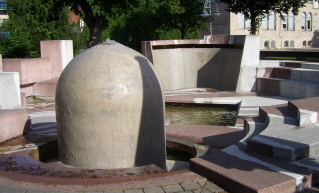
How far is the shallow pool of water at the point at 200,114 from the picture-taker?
977 centimetres

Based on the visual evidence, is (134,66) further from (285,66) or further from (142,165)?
(285,66)

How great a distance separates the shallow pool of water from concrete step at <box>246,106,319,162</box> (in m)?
3.65

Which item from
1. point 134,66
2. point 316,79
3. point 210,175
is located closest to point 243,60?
point 316,79

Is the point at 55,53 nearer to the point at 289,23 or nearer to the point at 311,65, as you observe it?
the point at 311,65

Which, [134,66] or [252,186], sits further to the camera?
[134,66]

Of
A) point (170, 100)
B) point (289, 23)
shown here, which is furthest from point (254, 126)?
point (289, 23)

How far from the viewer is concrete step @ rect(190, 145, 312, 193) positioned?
13.2 ft

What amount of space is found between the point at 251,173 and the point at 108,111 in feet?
7.00

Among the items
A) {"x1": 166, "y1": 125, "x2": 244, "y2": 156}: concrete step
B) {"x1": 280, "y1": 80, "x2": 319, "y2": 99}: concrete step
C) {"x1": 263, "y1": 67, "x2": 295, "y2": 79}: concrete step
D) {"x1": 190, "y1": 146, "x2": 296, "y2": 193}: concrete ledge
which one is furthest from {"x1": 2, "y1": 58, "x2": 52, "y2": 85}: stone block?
{"x1": 190, "y1": 146, "x2": 296, "y2": 193}: concrete ledge

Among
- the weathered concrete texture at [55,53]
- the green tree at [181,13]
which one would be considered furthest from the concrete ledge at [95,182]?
the green tree at [181,13]

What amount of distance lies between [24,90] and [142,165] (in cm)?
831

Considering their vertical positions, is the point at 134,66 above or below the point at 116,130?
above

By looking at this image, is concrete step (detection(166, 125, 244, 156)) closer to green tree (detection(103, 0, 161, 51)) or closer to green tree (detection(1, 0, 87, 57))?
green tree (detection(1, 0, 87, 57))

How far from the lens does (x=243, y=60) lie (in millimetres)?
14656
